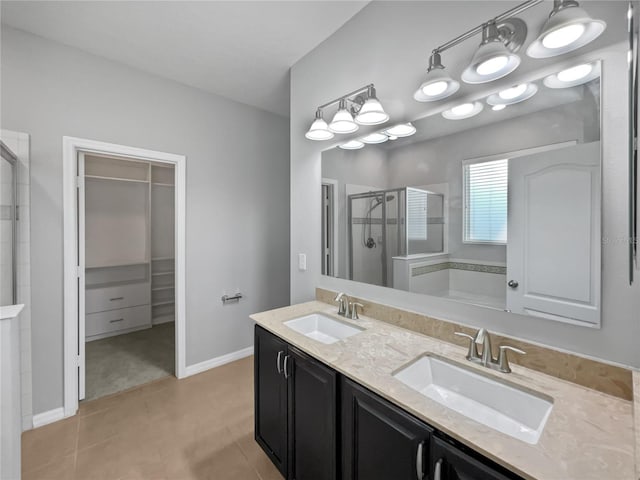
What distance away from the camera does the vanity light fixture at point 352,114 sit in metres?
1.58

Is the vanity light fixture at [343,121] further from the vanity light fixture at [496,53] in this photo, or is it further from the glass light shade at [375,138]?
the vanity light fixture at [496,53]

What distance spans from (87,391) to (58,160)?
195 cm

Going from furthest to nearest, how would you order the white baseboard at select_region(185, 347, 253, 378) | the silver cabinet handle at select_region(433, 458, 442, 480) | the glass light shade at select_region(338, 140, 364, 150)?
the white baseboard at select_region(185, 347, 253, 378) < the glass light shade at select_region(338, 140, 364, 150) < the silver cabinet handle at select_region(433, 458, 442, 480)

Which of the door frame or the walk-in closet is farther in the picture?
the walk-in closet

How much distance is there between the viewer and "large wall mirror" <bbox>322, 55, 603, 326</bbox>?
103 centimetres

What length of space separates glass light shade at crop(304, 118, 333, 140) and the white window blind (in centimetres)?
72

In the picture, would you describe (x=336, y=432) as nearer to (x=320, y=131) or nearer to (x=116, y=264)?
(x=320, y=131)

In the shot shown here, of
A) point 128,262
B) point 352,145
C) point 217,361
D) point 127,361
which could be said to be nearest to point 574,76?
point 352,145

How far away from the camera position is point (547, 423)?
826 mm

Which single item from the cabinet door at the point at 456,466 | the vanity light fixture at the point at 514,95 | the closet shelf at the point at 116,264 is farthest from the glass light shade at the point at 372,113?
the closet shelf at the point at 116,264

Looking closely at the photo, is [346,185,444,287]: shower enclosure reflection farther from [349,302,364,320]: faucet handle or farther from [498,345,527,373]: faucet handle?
[498,345,527,373]: faucet handle

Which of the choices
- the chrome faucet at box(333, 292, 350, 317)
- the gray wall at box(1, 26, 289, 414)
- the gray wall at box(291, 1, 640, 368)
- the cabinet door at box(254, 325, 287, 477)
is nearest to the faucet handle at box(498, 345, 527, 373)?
the gray wall at box(291, 1, 640, 368)

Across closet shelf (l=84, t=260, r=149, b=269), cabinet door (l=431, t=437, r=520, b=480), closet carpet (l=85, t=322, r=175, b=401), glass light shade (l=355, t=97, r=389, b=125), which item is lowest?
closet carpet (l=85, t=322, r=175, b=401)

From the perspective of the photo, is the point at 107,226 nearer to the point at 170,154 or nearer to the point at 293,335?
the point at 170,154
